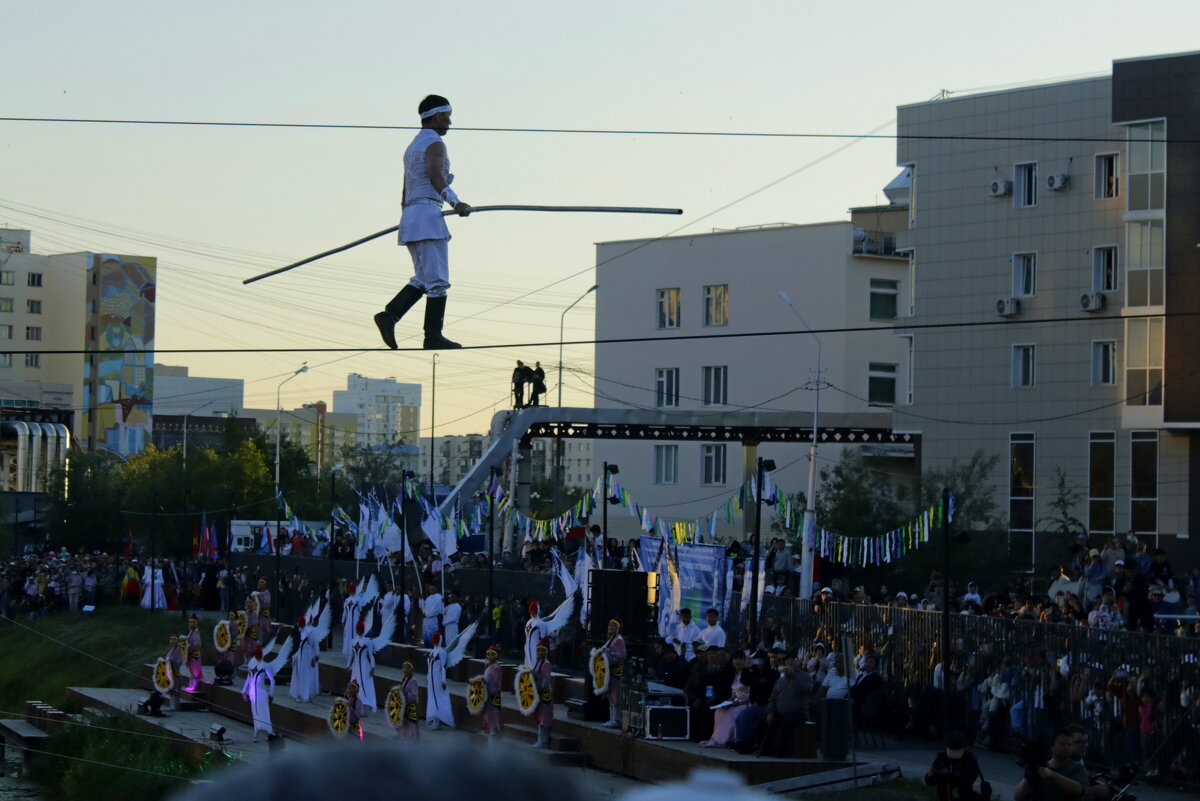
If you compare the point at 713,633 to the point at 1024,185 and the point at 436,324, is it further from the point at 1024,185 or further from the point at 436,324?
the point at 1024,185

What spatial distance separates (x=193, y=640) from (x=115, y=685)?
848 centimetres

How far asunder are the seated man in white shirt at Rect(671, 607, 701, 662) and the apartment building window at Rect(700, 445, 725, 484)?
40025mm

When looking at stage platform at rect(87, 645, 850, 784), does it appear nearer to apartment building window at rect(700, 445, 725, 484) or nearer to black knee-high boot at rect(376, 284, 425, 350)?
black knee-high boot at rect(376, 284, 425, 350)

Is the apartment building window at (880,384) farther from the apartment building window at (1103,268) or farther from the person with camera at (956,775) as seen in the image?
the person with camera at (956,775)

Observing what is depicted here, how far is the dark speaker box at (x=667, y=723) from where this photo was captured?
66.1 ft

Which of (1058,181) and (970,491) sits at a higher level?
(1058,181)

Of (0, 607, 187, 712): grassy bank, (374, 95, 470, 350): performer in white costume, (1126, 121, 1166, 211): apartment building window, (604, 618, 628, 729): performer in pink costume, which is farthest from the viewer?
(0, 607, 187, 712): grassy bank

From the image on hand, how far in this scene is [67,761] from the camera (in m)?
29.1

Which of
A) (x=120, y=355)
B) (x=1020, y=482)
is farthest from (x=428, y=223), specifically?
(x=120, y=355)

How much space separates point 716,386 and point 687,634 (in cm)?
4089

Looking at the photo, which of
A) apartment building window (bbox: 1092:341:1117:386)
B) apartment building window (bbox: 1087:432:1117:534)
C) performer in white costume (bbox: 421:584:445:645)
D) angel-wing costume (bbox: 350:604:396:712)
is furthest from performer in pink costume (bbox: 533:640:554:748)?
apartment building window (bbox: 1092:341:1117:386)

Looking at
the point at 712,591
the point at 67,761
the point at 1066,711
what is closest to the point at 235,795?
the point at 1066,711

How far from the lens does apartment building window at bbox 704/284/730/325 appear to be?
207 feet

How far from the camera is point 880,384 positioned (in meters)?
62.2
